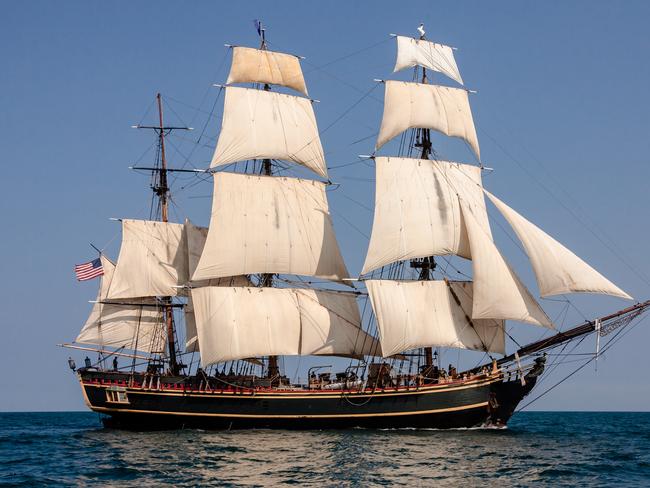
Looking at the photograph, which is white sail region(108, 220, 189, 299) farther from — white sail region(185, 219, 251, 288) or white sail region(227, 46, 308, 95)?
white sail region(227, 46, 308, 95)

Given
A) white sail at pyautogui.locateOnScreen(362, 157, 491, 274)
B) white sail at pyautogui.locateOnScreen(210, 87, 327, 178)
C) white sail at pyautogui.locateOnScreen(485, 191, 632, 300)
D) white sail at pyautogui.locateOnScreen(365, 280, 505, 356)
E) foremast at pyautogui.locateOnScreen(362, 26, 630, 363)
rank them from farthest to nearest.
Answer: white sail at pyautogui.locateOnScreen(210, 87, 327, 178) → white sail at pyautogui.locateOnScreen(362, 157, 491, 274) → white sail at pyautogui.locateOnScreen(365, 280, 505, 356) → foremast at pyautogui.locateOnScreen(362, 26, 630, 363) → white sail at pyautogui.locateOnScreen(485, 191, 632, 300)

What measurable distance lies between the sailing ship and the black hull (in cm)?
9

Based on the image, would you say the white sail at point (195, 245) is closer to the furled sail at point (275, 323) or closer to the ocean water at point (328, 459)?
the furled sail at point (275, 323)

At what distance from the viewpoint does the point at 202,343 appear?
6625 cm

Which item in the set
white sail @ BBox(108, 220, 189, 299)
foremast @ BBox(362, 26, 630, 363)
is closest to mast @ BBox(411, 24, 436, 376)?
foremast @ BBox(362, 26, 630, 363)

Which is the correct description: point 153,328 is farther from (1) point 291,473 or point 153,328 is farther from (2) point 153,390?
(1) point 291,473

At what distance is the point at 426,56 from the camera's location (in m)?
70.7

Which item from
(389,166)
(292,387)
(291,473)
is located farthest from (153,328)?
(291,473)

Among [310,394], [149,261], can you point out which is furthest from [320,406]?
[149,261]

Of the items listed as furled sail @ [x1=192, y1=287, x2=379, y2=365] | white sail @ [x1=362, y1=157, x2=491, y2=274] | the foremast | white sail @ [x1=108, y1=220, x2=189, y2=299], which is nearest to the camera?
the foremast

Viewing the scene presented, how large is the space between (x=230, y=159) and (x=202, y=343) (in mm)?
13419

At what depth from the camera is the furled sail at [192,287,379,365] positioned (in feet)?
218

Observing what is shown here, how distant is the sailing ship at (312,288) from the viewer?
6184 centimetres

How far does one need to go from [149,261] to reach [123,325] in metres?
5.22
